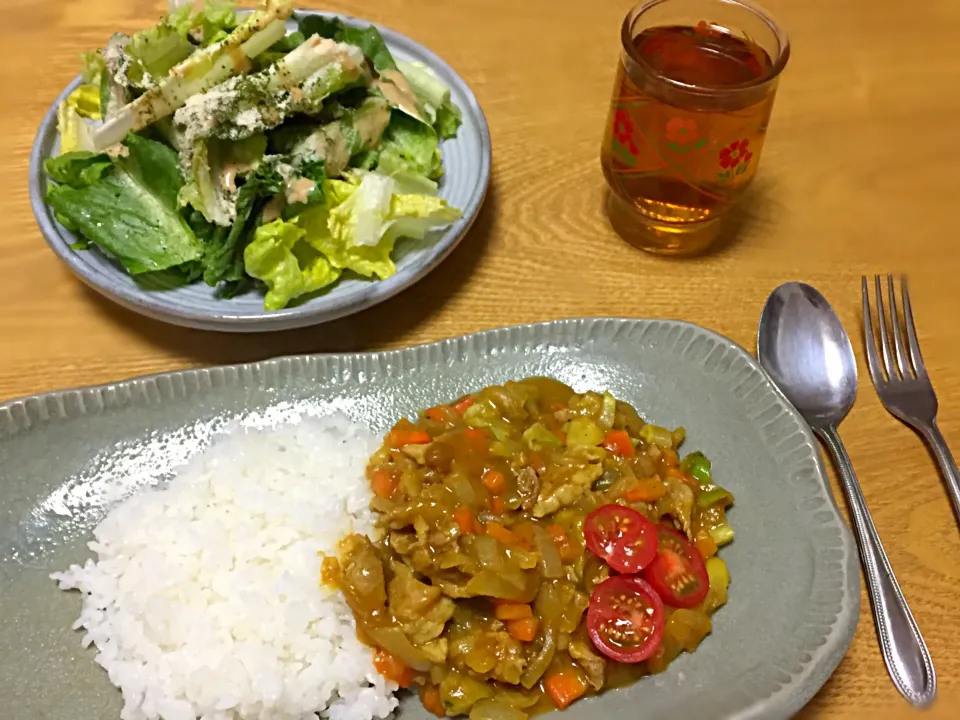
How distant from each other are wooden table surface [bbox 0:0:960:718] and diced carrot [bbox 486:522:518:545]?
0.87 m

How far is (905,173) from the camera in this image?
3293 mm

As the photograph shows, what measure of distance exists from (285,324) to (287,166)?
23.5 inches

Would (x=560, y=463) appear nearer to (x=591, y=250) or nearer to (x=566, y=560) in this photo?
(x=566, y=560)

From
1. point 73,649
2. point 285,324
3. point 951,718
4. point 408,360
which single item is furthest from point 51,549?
point 951,718

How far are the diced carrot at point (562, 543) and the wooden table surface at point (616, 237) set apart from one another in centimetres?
72

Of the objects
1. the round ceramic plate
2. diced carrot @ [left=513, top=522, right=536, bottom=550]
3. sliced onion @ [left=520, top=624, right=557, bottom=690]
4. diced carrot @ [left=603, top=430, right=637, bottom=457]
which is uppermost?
the round ceramic plate

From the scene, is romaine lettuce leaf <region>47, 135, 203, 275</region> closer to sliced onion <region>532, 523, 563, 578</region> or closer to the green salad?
the green salad

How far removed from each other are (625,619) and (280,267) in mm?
1490

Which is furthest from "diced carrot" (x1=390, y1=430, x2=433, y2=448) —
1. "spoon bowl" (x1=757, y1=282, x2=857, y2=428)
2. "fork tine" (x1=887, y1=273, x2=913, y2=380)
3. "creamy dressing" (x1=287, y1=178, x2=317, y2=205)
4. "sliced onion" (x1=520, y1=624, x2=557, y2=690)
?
"fork tine" (x1=887, y1=273, x2=913, y2=380)

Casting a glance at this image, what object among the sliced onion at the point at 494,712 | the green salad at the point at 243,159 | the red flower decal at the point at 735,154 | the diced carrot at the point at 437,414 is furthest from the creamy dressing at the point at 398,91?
the sliced onion at the point at 494,712

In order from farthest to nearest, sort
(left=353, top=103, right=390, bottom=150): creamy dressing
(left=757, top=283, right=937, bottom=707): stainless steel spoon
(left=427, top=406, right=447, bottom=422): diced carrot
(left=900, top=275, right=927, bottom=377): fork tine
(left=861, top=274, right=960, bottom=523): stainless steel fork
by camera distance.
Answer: (left=353, top=103, right=390, bottom=150): creamy dressing < (left=900, top=275, right=927, bottom=377): fork tine < (left=861, top=274, right=960, bottom=523): stainless steel fork < (left=427, top=406, right=447, bottom=422): diced carrot < (left=757, top=283, right=937, bottom=707): stainless steel spoon

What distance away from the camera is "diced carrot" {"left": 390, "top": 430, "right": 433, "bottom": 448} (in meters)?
2.25

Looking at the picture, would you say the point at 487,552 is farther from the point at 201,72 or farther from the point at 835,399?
the point at 201,72

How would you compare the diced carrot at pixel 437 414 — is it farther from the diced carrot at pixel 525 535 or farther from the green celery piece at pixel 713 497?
the green celery piece at pixel 713 497
